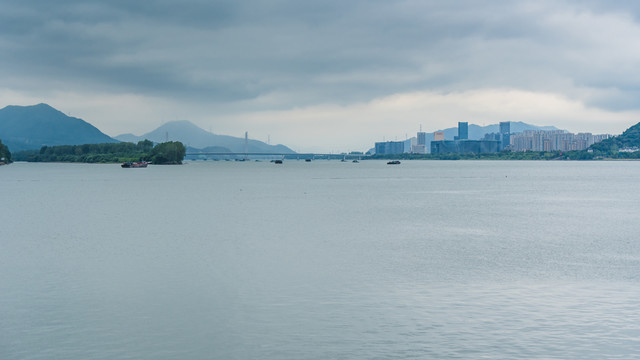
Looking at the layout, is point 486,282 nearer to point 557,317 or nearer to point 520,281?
point 520,281

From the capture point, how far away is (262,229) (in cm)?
4741

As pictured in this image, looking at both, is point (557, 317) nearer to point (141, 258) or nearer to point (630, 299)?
point (630, 299)

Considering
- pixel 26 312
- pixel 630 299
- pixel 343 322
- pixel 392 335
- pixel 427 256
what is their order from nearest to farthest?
pixel 392 335, pixel 343 322, pixel 26 312, pixel 630 299, pixel 427 256

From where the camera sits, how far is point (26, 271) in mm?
28594

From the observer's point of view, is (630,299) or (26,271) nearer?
(630,299)

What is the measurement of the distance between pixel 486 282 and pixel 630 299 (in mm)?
5671

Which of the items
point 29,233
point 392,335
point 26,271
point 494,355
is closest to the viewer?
point 494,355

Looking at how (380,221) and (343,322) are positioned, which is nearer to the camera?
(343,322)

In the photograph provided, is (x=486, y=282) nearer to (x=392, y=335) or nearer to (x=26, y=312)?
(x=392, y=335)

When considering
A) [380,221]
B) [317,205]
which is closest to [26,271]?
[380,221]

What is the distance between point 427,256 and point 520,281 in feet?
25.5

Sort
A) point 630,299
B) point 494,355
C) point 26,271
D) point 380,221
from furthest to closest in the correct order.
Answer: point 380,221 → point 26,271 → point 630,299 → point 494,355

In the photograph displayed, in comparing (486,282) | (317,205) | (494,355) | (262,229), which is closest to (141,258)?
(262,229)

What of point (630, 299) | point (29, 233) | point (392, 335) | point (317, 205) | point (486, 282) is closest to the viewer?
point (392, 335)
